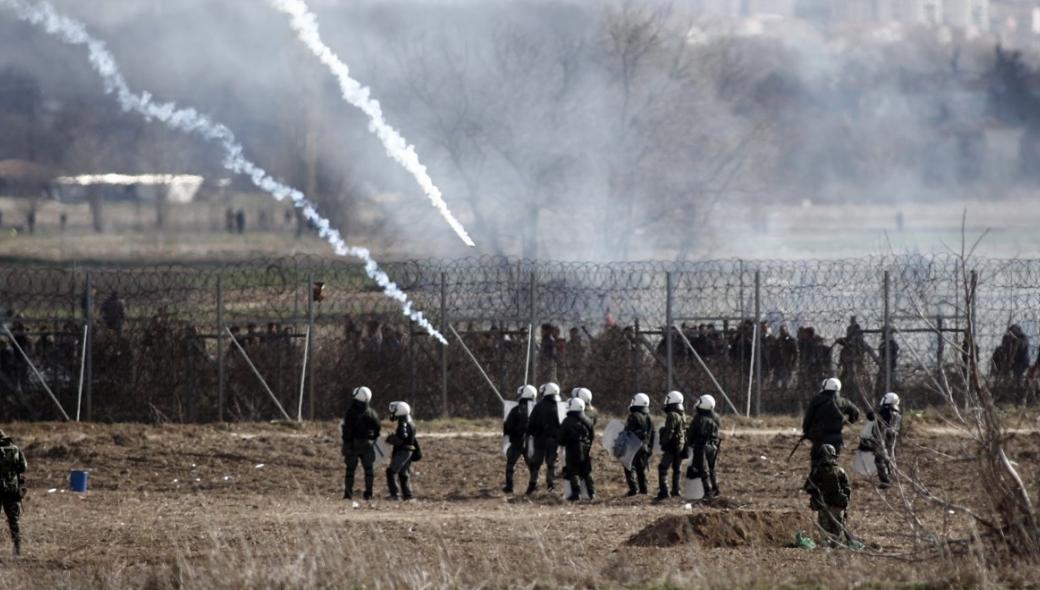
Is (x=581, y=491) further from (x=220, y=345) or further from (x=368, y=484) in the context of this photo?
(x=220, y=345)

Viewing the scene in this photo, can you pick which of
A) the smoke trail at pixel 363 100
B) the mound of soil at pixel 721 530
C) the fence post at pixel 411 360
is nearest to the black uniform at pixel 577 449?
the mound of soil at pixel 721 530

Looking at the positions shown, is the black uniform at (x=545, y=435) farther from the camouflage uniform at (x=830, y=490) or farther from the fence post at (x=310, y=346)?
the fence post at (x=310, y=346)

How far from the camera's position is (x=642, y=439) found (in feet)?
63.8

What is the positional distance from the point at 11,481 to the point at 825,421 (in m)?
8.13

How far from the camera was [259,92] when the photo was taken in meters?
31.1

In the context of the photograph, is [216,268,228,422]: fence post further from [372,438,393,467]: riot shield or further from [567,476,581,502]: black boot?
[567,476,581,502]: black boot

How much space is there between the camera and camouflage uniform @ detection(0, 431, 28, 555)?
14.7 meters

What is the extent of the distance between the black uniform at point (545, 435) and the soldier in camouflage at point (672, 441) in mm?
1197

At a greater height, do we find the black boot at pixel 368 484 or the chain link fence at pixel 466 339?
the chain link fence at pixel 466 339

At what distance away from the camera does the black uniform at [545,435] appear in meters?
19.6

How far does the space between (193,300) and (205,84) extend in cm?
792

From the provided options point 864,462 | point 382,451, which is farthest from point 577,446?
point 864,462

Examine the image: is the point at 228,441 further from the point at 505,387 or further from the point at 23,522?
the point at 23,522

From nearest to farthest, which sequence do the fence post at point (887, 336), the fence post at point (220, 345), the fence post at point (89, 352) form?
1. the fence post at point (89, 352)
2. the fence post at point (220, 345)
3. the fence post at point (887, 336)
